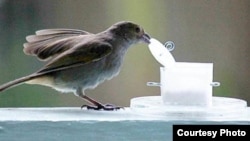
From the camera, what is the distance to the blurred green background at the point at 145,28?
37.9 inches

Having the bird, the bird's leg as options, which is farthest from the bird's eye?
the bird's leg

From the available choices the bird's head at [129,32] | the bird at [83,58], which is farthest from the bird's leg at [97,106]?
the bird's head at [129,32]

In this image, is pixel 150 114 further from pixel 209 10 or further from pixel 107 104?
pixel 209 10

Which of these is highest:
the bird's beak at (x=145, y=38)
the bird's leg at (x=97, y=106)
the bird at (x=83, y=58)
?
the bird's beak at (x=145, y=38)

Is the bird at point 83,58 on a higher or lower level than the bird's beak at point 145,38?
lower

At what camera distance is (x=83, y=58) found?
2.78ft

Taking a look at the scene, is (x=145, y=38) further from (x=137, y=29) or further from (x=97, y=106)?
(x=97, y=106)

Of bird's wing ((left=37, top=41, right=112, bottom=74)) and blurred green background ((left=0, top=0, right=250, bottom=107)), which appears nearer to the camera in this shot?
bird's wing ((left=37, top=41, right=112, bottom=74))

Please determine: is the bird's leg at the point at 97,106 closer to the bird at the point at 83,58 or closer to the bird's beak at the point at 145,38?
the bird at the point at 83,58

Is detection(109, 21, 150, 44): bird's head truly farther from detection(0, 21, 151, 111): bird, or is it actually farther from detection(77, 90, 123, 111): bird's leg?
detection(77, 90, 123, 111): bird's leg

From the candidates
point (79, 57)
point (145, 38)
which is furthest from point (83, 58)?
point (145, 38)

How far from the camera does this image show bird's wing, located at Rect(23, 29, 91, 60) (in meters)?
0.89

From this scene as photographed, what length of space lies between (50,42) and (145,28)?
0.56 ft

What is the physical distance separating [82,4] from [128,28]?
14cm
